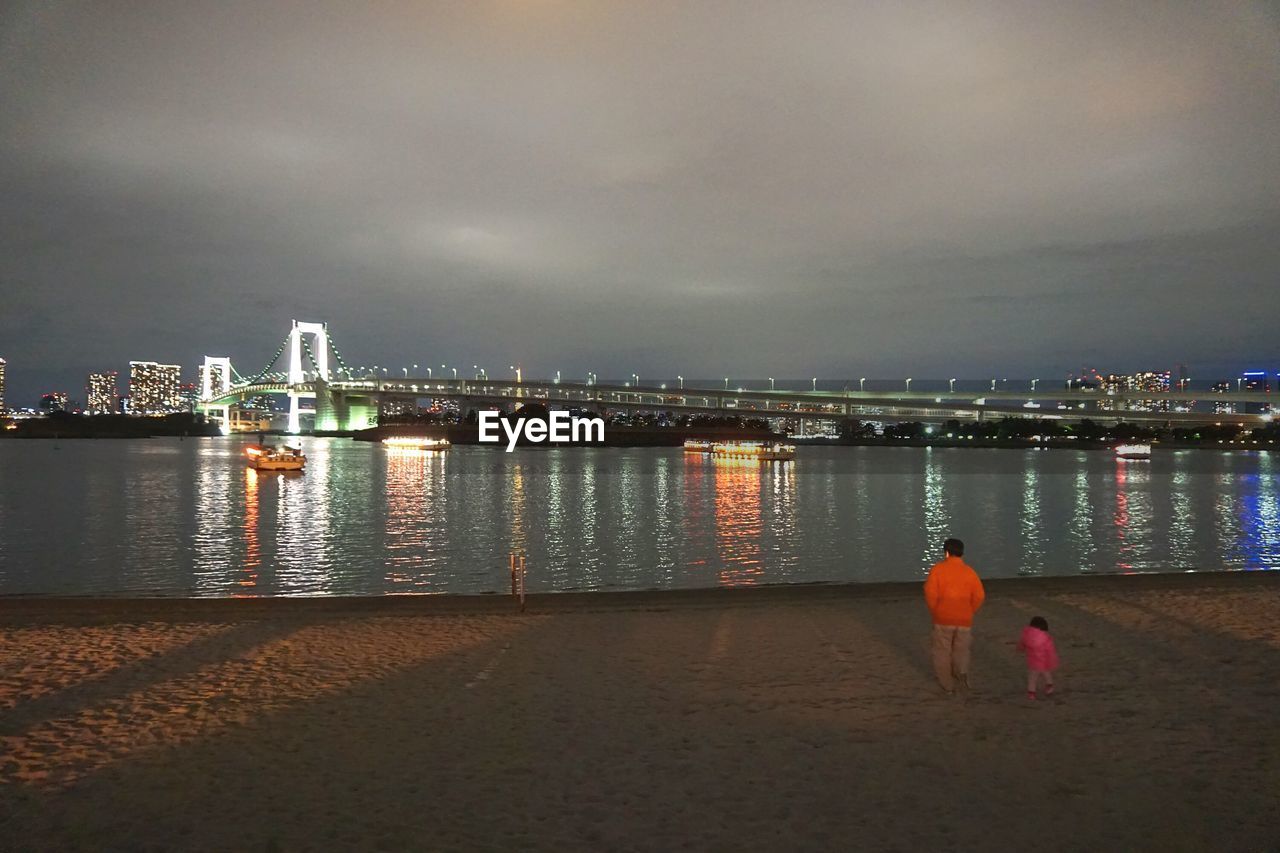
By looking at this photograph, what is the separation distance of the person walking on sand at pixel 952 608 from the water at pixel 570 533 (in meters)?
7.63

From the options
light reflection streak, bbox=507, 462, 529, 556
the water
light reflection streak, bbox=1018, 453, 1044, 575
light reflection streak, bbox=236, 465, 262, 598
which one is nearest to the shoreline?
light reflection streak, bbox=507, 462, 529, 556

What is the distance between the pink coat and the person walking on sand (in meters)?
0.40

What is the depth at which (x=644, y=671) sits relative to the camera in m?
7.38

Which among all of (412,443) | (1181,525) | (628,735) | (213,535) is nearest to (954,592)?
(628,735)

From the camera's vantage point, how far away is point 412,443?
98.3m

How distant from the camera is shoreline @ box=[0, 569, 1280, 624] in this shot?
9992 millimetres

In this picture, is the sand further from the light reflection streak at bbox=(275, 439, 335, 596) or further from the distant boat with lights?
the distant boat with lights

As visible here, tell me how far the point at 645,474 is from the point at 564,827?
49.6 metres

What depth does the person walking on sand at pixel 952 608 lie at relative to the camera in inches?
240

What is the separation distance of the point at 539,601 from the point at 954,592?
223 inches

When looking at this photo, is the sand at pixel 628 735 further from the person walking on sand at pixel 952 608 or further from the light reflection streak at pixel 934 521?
the light reflection streak at pixel 934 521

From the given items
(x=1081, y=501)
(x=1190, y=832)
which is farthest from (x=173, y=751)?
(x=1081, y=501)

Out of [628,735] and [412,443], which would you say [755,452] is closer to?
[412,443]

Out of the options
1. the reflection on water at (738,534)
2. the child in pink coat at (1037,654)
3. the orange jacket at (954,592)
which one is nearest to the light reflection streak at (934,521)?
the reflection on water at (738,534)
